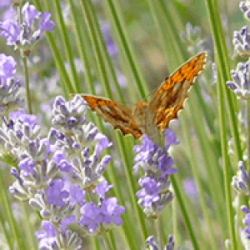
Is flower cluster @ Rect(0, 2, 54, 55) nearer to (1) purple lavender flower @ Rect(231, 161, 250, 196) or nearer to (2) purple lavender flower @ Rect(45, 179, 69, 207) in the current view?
(2) purple lavender flower @ Rect(45, 179, 69, 207)

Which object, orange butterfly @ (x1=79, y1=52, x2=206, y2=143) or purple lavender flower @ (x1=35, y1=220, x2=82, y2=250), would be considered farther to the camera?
orange butterfly @ (x1=79, y1=52, x2=206, y2=143)

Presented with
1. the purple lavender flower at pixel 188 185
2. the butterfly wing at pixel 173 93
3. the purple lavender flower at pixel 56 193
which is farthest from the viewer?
the purple lavender flower at pixel 188 185

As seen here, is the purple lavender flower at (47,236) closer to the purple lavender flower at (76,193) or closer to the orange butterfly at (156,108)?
the purple lavender flower at (76,193)

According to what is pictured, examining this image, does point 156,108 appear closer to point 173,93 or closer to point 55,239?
point 173,93

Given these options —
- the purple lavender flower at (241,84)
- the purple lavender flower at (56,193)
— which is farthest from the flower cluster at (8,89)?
the purple lavender flower at (241,84)

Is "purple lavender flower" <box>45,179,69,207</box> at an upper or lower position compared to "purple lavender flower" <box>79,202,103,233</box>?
upper

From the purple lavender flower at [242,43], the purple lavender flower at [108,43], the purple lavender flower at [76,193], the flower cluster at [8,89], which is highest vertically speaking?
the purple lavender flower at [108,43]

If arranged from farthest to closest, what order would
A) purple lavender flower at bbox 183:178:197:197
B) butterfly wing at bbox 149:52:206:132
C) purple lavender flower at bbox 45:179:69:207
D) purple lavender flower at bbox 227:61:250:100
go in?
purple lavender flower at bbox 183:178:197:197, butterfly wing at bbox 149:52:206:132, purple lavender flower at bbox 227:61:250:100, purple lavender flower at bbox 45:179:69:207

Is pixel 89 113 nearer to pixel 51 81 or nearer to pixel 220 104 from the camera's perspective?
pixel 220 104

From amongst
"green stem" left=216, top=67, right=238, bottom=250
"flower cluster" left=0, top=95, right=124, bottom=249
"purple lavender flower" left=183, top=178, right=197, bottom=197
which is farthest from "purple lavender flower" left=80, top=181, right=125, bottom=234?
"purple lavender flower" left=183, top=178, right=197, bottom=197
